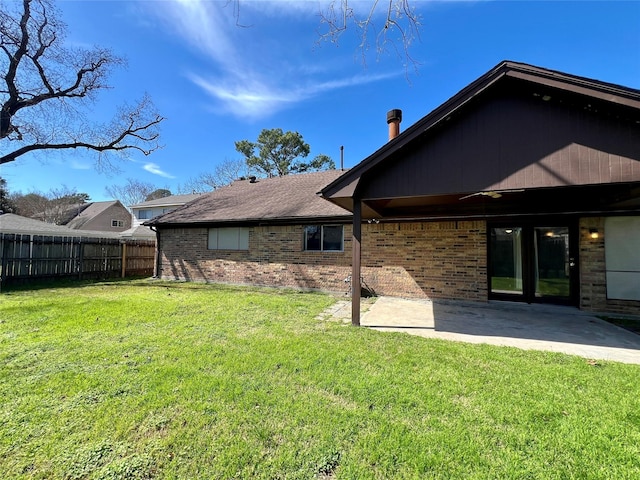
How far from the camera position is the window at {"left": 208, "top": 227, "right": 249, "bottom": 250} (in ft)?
36.4

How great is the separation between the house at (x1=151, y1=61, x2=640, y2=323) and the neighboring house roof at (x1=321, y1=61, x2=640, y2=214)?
0.02 meters

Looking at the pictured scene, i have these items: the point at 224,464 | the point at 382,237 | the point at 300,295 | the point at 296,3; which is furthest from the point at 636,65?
the point at 224,464

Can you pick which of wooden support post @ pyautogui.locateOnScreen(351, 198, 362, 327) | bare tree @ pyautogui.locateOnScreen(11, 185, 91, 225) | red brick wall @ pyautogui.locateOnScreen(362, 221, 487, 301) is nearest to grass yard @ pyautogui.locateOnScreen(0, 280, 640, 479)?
wooden support post @ pyautogui.locateOnScreen(351, 198, 362, 327)

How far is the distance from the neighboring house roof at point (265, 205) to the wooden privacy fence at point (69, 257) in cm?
253

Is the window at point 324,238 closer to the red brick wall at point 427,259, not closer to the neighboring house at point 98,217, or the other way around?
the red brick wall at point 427,259

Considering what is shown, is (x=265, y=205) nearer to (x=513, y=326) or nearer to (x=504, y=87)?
(x=504, y=87)

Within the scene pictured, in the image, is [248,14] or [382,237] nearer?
[248,14]

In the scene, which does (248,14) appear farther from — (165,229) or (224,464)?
(165,229)

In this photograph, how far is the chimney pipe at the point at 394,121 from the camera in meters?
7.69

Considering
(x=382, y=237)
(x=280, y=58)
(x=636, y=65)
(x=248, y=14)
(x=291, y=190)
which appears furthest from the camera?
(x=291, y=190)

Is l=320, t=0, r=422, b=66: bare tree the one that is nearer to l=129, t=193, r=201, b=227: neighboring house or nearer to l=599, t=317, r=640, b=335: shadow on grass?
l=599, t=317, r=640, b=335: shadow on grass

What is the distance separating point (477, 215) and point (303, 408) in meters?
6.74

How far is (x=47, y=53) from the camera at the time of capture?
13.7 m

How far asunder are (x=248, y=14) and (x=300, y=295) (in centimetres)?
704
